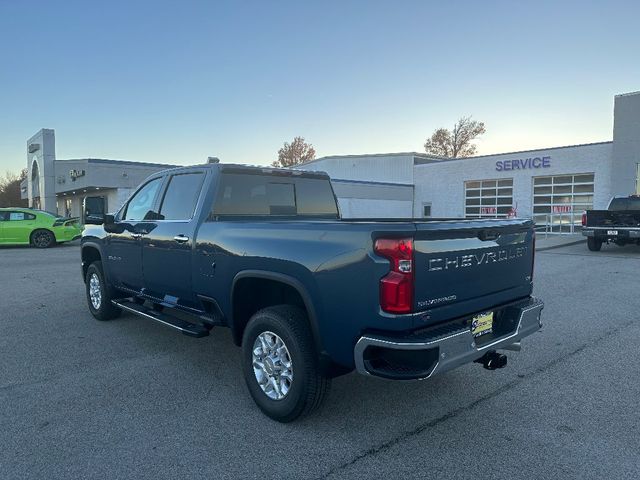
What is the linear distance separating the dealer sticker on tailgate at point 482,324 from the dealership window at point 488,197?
2573cm

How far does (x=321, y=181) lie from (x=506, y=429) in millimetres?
3179

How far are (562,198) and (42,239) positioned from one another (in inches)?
1011

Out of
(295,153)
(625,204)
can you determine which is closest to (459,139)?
(295,153)

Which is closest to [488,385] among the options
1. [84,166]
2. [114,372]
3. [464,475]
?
[464,475]

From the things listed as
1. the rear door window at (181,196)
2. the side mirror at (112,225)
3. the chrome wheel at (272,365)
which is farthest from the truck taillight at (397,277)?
the side mirror at (112,225)

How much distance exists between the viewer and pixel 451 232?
123 inches

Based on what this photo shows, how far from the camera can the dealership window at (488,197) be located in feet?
94.2

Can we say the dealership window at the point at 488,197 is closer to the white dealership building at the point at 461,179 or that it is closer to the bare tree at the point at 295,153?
the white dealership building at the point at 461,179

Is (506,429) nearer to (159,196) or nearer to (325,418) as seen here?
(325,418)

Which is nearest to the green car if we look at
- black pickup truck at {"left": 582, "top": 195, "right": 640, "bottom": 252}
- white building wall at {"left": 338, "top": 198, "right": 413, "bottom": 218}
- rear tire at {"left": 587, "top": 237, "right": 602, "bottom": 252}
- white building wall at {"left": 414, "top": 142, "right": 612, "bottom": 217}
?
black pickup truck at {"left": 582, "top": 195, "right": 640, "bottom": 252}

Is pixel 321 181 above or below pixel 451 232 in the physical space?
above

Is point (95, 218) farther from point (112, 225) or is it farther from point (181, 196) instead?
point (181, 196)

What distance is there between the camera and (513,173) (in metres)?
28.3

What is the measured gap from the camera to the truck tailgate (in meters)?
2.94
